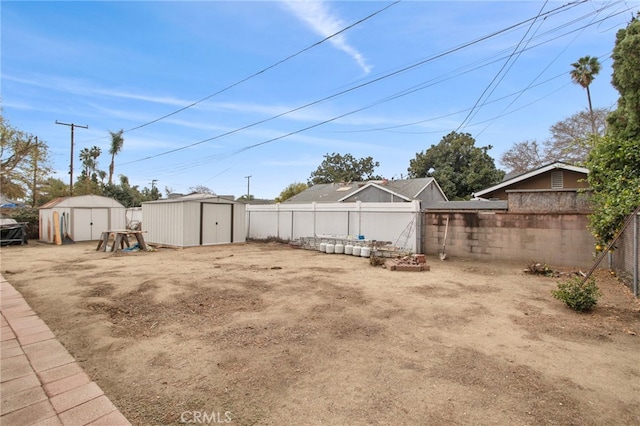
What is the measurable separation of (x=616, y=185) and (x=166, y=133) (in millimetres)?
22206

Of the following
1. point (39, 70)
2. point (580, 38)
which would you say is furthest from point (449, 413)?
point (39, 70)

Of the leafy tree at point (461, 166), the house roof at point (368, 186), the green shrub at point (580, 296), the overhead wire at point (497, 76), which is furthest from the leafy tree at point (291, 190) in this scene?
the green shrub at point (580, 296)

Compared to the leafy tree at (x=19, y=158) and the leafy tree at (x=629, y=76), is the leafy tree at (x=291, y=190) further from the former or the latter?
the leafy tree at (x=629, y=76)

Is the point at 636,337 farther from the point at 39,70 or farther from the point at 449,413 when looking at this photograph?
the point at 39,70

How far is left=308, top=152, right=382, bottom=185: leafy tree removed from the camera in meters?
39.5

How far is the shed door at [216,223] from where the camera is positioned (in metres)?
13.4

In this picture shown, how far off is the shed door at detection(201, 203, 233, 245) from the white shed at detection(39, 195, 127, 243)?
6.30m

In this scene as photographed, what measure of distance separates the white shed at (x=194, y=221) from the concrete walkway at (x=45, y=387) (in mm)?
9459

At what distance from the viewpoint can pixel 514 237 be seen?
905cm

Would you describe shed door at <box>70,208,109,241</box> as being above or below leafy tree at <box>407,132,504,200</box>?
below

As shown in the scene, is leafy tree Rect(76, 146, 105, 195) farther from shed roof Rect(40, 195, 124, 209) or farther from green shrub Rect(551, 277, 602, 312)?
green shrub Rect(551, 277, 602, 312)

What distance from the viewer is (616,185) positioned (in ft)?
20.5

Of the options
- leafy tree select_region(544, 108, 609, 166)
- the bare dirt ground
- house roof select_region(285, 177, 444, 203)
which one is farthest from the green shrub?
leafy tree select_region(544, 108, 609, 166)

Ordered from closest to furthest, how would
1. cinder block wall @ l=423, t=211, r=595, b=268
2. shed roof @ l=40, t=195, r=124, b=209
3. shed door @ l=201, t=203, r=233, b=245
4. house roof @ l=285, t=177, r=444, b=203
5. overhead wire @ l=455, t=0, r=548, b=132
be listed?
overhead wire @ l=455, t=0, r=548, b=132 → cinder block wall @ l=423, t=211, r=595, b=268 → shed door @ l=201, t=203, r=233, b=245 → shed roof @ l=40, t=195, r=124, b=209 → house roof @ l=285, t=177, r=444, b=203
